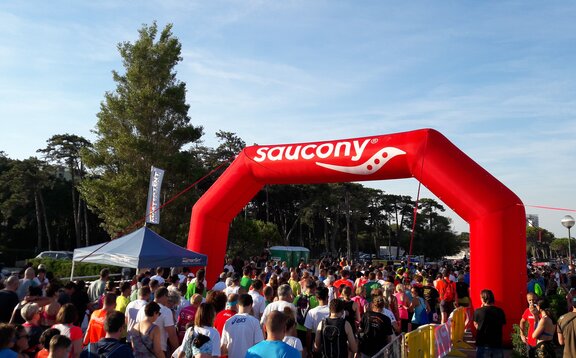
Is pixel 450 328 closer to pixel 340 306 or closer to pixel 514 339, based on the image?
pixel 514 339

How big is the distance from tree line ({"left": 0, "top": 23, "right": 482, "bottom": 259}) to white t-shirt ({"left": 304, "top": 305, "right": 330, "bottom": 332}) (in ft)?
16.3

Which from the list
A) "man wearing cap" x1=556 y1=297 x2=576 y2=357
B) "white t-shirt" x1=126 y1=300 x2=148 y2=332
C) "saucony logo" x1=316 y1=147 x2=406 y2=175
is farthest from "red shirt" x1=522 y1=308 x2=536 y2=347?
"white t-shirt" x1=126 y1=300 x2=148 y2=332

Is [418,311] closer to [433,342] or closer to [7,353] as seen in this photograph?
[433,342]

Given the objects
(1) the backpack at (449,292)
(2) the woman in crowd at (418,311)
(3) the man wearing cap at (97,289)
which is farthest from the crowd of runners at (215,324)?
(1) the backpack at (449,292)

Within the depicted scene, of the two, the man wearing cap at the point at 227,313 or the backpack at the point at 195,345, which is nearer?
the backpack at the point at 195,345

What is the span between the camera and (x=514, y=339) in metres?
8.17

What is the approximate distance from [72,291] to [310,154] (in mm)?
6780

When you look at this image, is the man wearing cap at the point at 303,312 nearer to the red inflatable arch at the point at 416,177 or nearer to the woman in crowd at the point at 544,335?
the woman in crowd at the point at 544,335

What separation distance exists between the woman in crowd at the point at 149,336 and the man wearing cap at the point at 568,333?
449cm

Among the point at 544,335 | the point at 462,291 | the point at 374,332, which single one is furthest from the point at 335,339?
the point at 462,291

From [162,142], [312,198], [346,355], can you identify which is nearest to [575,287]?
[346,355]

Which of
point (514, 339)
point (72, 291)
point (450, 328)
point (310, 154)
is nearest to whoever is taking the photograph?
point (72, 291)

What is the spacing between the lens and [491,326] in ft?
20.2

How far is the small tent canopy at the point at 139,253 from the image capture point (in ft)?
34.7
